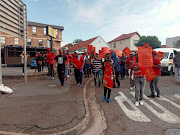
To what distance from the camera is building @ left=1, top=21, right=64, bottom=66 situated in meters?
20.6

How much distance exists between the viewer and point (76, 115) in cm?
366

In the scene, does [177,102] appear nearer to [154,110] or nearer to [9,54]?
[154,110]

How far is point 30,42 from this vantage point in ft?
100

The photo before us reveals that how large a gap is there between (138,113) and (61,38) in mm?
33495

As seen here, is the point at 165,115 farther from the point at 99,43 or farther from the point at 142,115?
the point at 99,43

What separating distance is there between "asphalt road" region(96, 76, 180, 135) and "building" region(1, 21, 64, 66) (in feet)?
63.5

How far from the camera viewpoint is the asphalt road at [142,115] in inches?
126

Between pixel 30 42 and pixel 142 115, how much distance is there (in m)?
31.1

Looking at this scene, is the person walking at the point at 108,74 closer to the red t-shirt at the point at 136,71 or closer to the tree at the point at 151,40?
the red t-shirt at the point at 136,71

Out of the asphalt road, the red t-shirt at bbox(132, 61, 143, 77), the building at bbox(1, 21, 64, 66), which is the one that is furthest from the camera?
the building at bbox(1, 21, 64, 66)

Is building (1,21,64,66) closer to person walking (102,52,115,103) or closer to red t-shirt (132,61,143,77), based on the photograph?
person walking (102,52,115,103)

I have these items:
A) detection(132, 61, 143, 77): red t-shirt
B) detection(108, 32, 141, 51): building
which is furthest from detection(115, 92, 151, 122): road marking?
detection(108, 32, 141, 51): building

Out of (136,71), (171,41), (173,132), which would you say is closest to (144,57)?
(136,71)

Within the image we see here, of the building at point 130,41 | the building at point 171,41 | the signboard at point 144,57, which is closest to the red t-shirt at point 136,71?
the signboard at point 144,57
